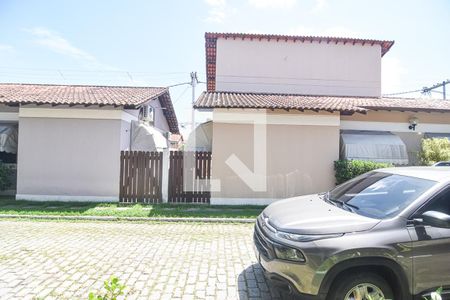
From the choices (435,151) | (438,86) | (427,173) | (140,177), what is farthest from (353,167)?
(438,86)

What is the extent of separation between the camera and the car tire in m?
3.55

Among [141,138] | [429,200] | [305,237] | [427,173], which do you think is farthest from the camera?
[141,138]

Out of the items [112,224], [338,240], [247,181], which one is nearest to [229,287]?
[338,240]

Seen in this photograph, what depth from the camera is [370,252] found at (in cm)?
Answer: 351

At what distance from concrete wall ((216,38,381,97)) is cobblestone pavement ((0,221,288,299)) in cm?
1093

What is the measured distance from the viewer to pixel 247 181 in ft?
38.9

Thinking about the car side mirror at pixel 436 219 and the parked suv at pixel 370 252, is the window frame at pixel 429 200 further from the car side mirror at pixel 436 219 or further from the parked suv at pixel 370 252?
the car side mirror at pixel 436 219

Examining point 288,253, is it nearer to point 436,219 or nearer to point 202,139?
point 436,219

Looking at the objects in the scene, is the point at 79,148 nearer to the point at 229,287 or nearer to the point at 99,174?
the point at 99,174

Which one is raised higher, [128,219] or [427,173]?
[427,173]

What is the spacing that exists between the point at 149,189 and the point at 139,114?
433cm

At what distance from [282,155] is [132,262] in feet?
24.6

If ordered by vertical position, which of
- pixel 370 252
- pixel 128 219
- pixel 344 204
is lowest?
pixel 128 219

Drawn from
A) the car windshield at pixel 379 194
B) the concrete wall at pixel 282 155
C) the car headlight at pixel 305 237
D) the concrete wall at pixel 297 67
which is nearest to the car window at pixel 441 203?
the car windshield at pixel 379 194
